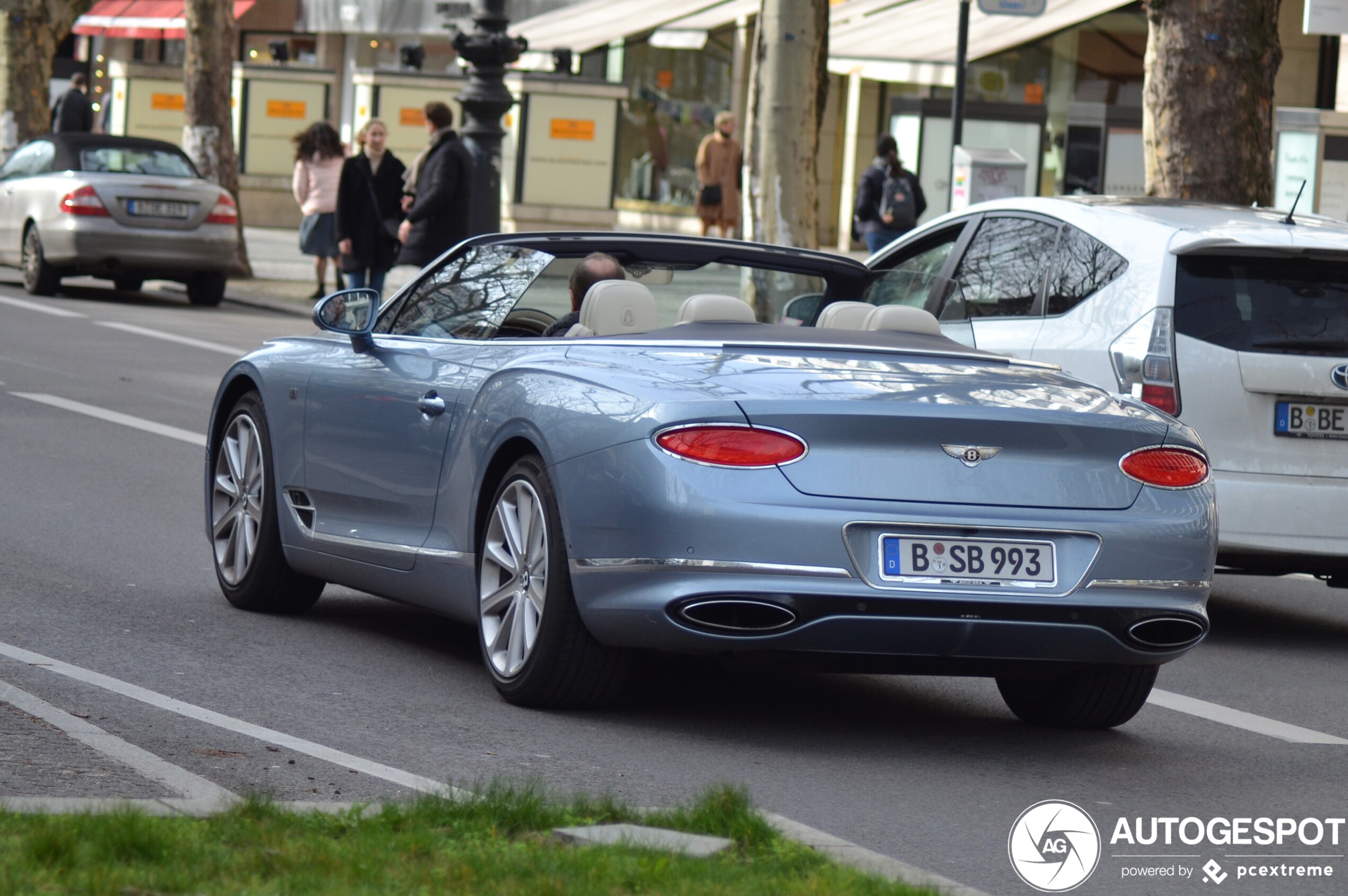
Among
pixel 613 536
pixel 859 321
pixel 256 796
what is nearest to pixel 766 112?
pixel 859 321

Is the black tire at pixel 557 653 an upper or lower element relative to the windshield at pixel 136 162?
lower

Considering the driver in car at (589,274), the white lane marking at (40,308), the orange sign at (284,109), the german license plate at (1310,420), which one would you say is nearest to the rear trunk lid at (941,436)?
the driver in car at (589,274)

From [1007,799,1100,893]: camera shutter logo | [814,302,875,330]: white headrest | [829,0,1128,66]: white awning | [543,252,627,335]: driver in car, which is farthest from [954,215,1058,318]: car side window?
[829,0,1128,66]: white awning

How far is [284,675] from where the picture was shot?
6645 mm

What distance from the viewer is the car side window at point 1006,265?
931 centimetres

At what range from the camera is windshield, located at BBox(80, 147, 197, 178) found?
910 inches

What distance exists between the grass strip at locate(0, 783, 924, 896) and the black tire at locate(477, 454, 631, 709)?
1.32 m

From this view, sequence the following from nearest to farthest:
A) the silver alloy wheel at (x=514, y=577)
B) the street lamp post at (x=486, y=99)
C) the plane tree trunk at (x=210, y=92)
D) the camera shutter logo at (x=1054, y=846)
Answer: the camera shutter logo at (x=1054, y=846)
the silver alloy wheel at (x=514, y=577)
the street lamp post at (x=486, y=99)
the plane tree trunk at (x=210, y=92)

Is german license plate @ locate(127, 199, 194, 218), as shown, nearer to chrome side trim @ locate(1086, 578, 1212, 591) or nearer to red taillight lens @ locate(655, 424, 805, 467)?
red taillight lens @ locate(655, 424, 805, 467)

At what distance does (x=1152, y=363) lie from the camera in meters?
8.38

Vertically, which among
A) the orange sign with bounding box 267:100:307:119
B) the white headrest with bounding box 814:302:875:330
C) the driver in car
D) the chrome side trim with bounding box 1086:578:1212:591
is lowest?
the chrome side trim with bounding box 1086:578:1212:591

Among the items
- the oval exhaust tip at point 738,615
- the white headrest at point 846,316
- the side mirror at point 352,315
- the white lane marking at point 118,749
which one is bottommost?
the white lane marking at point 118,749

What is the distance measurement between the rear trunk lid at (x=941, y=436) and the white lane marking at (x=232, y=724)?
1247 mm

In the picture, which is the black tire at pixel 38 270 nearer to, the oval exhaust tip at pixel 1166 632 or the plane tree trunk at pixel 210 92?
the plane tree trunk at pixel 210 92
